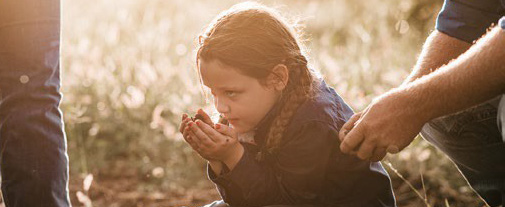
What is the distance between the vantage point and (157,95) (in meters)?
5.22

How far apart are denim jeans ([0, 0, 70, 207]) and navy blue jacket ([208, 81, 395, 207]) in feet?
2.14

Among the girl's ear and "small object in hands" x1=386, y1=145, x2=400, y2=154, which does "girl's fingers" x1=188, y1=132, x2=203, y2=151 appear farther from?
"small object in hands" x1=386, y1=145, x2=400, y2=154

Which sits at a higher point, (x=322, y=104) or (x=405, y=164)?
(x=322, y=104)

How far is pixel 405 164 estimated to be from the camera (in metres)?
4.27

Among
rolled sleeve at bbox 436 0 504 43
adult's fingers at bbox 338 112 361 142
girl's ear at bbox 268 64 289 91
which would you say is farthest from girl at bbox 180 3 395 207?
rolled sleeve at bbox 436 0 504 43

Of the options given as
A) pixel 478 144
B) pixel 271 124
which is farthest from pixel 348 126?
pixel 478 144

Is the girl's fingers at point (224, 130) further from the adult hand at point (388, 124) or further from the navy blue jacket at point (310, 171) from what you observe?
the adult hand at point (388, 124)

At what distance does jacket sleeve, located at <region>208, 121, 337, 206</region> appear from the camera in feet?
7.72

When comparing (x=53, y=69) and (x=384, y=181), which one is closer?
(x=384, y=181)

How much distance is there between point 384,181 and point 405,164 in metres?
1.87

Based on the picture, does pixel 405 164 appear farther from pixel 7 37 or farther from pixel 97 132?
pixel 7 37

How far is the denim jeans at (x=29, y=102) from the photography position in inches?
100

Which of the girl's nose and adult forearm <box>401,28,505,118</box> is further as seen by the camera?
the girl's nose

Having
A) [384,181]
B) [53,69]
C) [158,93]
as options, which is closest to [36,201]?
[53,69]
